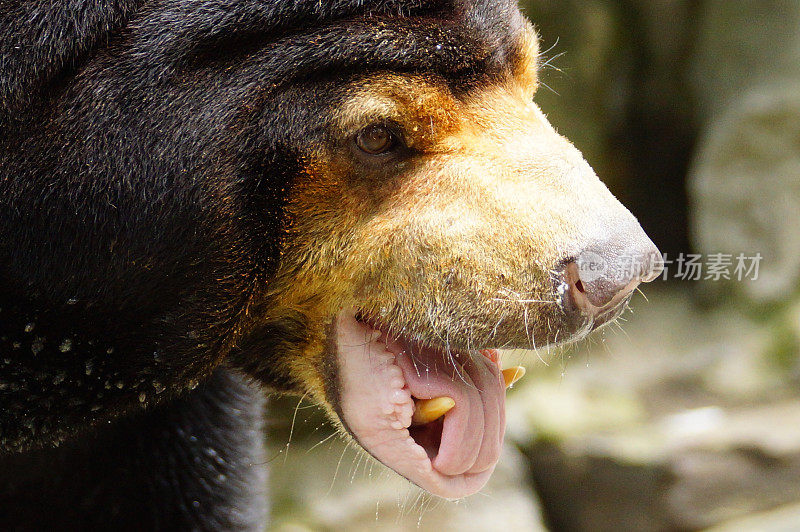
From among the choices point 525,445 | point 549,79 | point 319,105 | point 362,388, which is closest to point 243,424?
point 362,388

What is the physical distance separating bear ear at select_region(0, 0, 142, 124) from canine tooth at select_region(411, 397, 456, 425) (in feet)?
3.12

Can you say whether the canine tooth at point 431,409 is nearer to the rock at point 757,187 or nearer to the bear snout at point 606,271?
the bear snout at point 606,271

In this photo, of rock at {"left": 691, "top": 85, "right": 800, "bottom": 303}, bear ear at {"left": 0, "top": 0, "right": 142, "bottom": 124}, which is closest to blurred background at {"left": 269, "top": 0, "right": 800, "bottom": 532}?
rock at {"left": 691, "top": 85, "right": 800, "bottom": 303}

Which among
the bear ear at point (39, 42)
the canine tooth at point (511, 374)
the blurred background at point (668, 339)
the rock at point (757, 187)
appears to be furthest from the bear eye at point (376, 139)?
the rock at point (757, 187)

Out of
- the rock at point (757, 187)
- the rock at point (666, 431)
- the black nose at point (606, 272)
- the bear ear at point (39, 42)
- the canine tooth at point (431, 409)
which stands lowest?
the rock at point (666, 431)

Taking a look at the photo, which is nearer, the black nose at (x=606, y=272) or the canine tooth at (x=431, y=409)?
the black nose at (x=606, y=272)

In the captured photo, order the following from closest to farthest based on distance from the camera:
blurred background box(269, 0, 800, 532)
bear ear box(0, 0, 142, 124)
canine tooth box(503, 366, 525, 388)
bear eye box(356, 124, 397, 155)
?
bear ear box(0, 0, 142, 124), bear eye box(356, 124, 397, 155), canine tooth box(503, 366, 525, 388), blurred background box(269, 0, 800, 532)

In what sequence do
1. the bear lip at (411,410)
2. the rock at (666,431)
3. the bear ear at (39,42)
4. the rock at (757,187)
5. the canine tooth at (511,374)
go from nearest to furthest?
the bear ear at (39,42) < the bear lip at (411,410) < the canine tooth at (511,374) < the rock at (666,431) < the rock at (757,187)

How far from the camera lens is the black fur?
1.75m

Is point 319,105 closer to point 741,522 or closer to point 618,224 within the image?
point 618,224

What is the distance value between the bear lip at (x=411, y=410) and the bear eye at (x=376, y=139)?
1.10 ft

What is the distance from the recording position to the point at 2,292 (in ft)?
6.04

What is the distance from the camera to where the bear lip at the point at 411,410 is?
2004 millimetres

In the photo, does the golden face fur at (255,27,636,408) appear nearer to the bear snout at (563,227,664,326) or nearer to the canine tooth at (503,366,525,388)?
the bear snout at (563,227,664,326)
